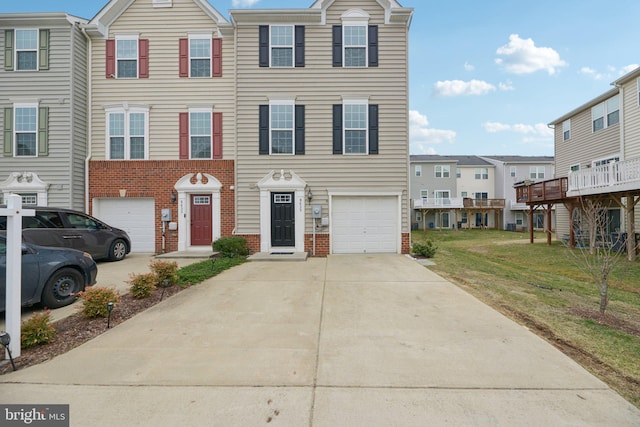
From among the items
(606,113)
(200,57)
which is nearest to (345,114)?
(200,57)

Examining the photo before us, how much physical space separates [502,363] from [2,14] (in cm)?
1678

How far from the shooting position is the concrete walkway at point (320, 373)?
239 cm

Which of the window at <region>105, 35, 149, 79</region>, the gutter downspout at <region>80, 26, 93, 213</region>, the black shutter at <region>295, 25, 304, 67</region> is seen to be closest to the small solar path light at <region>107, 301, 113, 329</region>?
the gutter downspout at <region>80, 26, 93, 213</region>

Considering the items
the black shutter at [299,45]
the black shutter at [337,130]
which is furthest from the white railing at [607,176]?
the black shutter at [299,45]

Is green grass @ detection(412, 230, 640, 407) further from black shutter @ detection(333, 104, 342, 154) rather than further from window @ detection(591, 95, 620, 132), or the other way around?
window @ detection(591, 95, 620, 132)

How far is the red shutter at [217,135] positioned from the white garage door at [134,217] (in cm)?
298

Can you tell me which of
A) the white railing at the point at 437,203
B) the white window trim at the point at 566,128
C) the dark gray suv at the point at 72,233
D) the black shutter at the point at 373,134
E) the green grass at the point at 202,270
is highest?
the white window trim at the point at 566,128

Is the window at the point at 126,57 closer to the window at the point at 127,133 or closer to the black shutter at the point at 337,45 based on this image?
the window at the point at 127,133

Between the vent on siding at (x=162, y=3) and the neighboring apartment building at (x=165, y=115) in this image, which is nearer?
the neighboring apartment building at (x=165, y=115)

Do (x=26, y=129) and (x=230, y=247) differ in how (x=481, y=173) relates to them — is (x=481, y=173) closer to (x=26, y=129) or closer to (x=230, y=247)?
(x=230, y=247)

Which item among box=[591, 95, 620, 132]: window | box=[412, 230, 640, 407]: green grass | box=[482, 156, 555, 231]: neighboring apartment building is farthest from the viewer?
box=[482, 156, 555, 231]: neighboring apartment building

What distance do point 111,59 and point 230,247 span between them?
8.26m

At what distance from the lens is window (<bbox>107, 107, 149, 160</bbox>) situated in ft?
36.6

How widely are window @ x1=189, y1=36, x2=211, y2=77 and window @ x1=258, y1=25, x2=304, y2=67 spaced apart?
1.99 meters
